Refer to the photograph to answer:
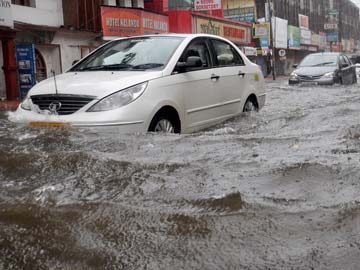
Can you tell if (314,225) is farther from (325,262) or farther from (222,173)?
(222,173)

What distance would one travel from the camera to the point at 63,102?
5.05 meters

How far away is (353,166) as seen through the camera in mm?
3891

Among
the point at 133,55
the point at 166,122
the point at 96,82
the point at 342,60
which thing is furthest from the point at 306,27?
the point at 96,82

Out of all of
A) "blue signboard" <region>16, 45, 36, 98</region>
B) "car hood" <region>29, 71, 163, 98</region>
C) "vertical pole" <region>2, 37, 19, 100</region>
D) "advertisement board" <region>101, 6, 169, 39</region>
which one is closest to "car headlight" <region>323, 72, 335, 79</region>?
"advertisement board" <region>101, 6, 169, 39</region>

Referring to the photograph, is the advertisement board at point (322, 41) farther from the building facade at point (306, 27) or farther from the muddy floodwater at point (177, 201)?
the muddy floodwater at point (177, 201)

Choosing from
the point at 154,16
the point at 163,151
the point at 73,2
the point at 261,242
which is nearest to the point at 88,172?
the point at 163,151

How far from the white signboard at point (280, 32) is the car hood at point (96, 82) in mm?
39255

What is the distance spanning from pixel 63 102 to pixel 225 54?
2.74 metres

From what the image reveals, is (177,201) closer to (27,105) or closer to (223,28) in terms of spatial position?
(27,105)


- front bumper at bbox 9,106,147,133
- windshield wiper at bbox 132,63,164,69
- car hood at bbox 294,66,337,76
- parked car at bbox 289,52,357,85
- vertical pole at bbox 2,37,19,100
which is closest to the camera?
front bumper at bbox 9,106,147,133

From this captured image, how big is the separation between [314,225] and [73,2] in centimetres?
1872

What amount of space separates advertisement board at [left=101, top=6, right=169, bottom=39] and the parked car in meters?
7.25

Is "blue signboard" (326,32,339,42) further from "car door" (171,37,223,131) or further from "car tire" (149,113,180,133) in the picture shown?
"car tire" (149,113,180,133)

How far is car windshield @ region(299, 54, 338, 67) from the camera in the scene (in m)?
16.4
